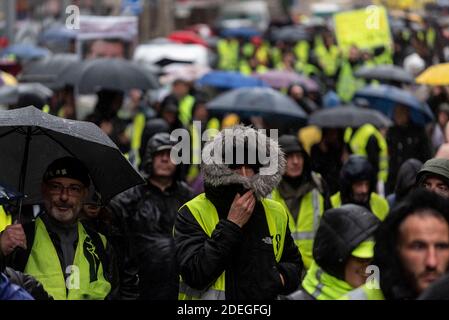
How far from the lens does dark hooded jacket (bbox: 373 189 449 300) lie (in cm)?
448

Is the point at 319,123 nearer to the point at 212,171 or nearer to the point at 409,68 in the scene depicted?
the point at 212,171

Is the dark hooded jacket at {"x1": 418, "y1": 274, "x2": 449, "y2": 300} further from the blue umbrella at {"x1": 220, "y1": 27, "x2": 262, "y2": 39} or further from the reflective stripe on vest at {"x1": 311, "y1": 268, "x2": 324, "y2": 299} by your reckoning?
the blue umbrella at {"x1": 220, "y1": 27, "x2": 262, "y2": 39}

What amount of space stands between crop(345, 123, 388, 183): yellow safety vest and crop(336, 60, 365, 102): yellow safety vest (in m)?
7.17

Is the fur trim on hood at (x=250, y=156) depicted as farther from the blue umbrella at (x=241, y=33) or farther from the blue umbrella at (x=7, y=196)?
the blue umbrella at (x=241, y=33)

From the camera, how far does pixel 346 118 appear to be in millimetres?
13336

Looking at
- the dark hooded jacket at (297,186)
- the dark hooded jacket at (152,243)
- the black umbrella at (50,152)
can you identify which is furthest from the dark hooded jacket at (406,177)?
the black umbrella at (50,152)

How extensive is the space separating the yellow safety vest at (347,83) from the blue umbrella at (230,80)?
10.4ft

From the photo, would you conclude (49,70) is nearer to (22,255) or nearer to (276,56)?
(276,56)

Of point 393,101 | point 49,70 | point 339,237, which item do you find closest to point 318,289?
point 339,237

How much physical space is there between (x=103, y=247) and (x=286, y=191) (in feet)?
8.17

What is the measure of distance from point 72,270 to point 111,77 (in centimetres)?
800

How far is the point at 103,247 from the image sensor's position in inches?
272
